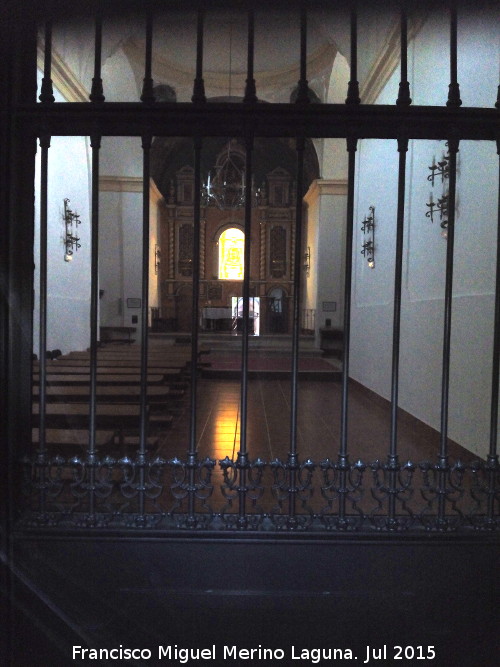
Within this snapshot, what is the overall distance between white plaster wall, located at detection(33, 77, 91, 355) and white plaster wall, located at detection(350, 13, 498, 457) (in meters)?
4.32

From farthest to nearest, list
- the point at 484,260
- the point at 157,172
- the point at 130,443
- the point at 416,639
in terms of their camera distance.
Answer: the point at 157,172 → the point at 130,443 → the point at 484,260 → the point at 416,639

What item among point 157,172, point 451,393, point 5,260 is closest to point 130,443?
point 451,393

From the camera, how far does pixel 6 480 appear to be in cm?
165

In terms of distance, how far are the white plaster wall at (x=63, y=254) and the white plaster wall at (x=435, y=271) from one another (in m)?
4.32

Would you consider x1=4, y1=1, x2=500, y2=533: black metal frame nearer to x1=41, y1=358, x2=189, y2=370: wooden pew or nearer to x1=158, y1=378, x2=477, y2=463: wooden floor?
x1=158, y1=378, x2=477, y2=463: wooden floor

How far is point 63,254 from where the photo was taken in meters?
8.69

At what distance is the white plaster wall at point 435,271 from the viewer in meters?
3.77

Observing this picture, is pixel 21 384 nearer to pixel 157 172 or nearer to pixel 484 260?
pixel 484 260

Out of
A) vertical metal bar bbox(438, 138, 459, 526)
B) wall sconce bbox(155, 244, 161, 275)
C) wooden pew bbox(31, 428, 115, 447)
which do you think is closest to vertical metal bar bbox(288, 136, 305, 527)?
vertical metal bar bbox(438, 138, 459, 526)

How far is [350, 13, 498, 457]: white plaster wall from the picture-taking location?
12.4ft

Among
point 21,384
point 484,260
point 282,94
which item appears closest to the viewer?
point 21,384

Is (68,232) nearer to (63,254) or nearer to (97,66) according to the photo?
(63,254)

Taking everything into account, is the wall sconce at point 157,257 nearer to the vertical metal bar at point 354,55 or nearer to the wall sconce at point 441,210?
the wall sconce at point 441,210

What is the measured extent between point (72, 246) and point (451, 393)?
652 centimetres
